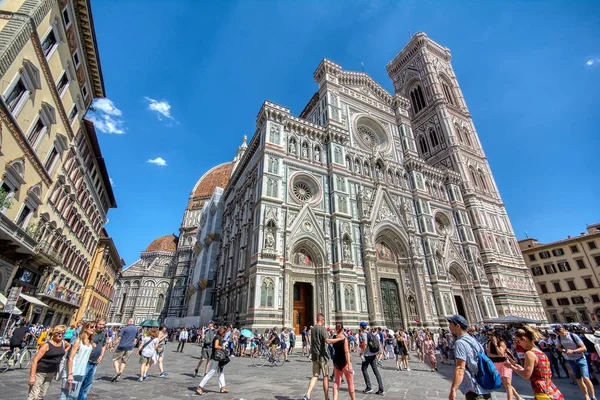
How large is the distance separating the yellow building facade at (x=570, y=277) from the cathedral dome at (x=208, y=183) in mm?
57895

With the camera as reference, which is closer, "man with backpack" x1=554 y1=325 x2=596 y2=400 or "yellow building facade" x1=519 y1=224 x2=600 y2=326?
"man with backpack" x1=554 y1=325 x2=596 y2=400

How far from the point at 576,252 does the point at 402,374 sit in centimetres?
4289

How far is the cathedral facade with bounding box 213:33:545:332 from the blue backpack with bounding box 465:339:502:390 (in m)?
14.8

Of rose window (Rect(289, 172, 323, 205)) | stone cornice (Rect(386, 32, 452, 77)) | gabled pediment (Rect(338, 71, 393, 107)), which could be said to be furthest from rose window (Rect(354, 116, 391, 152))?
stone cornice (Rect(386, 32, 452, 77))

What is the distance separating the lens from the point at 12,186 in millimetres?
12086

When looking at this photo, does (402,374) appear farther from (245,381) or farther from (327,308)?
(327,308)

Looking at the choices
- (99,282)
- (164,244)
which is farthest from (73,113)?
(164,244)

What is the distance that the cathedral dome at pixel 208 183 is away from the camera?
205ft

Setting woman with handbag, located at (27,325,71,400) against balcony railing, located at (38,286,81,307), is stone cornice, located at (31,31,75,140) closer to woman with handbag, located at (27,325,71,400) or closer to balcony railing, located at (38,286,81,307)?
balcony railing, located at (38,286,81,307)

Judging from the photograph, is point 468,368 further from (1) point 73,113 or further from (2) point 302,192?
(1) point 73,113

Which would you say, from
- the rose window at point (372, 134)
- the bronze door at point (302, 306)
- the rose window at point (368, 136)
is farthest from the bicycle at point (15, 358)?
the rose window at point (368, 136)

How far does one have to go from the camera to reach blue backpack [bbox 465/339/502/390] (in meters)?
3.08

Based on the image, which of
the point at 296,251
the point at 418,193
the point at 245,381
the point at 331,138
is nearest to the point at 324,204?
the point at 296,251

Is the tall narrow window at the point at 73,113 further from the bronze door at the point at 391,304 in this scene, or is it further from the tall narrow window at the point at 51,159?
the bronze door at the point at 391,304
